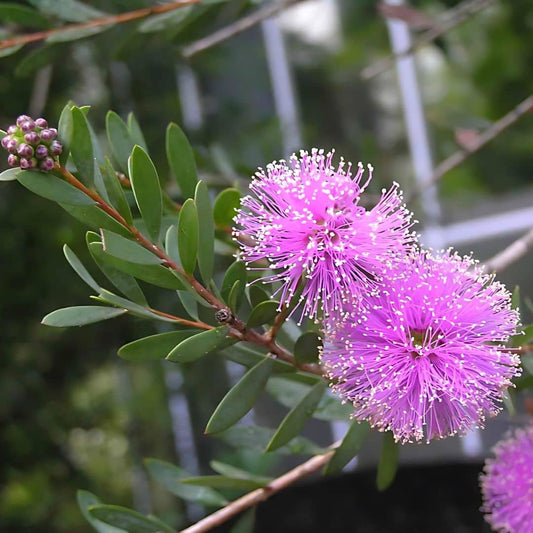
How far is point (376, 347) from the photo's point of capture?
22.3 inches

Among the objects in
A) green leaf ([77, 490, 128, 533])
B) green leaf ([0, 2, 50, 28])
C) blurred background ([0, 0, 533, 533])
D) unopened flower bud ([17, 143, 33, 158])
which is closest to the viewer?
unopened flower bud ([17, 143, 33, 158])

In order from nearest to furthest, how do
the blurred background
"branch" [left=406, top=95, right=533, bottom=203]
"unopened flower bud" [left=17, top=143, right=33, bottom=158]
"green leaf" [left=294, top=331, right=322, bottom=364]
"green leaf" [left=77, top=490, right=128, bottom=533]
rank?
"unopened flower bud" [left=17, top=143, right=33, bottom=158]
"green leaf" [left=294, top=331, right=322, bottom=364]
"green leaf" [left=77, top=490, right=128, bottom=533]
"branch" [left=406, top=95, right=533, bottom=203]
the blurred background

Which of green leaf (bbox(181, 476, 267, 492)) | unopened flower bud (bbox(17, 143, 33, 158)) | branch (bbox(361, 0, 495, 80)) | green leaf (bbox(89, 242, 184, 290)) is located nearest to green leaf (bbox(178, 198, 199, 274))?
green leaf (bbox(89, 242, 184, 290))

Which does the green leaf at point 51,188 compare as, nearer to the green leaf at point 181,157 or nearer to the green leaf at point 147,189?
the green leaf at point 147,189

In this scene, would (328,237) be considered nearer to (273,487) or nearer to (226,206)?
(226,206)

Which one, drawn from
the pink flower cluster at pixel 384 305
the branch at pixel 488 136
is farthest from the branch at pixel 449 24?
the pink flower cluster at pixel 384 305

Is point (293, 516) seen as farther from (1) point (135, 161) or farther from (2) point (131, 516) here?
(1) point (135, 161)

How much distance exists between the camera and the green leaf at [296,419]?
24.1 inches

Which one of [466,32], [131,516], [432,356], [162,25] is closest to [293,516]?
[131,516]

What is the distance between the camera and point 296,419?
634 mm

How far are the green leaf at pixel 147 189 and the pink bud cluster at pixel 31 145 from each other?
6 cm

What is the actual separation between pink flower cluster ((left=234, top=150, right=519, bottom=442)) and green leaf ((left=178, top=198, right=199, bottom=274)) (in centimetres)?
5

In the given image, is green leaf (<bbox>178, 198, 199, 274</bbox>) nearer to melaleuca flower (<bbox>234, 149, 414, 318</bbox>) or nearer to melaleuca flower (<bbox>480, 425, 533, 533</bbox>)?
melaleuca flower (<bbox>234, 149, 414, 318</bbox>)

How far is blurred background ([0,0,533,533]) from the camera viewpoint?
121 cm
